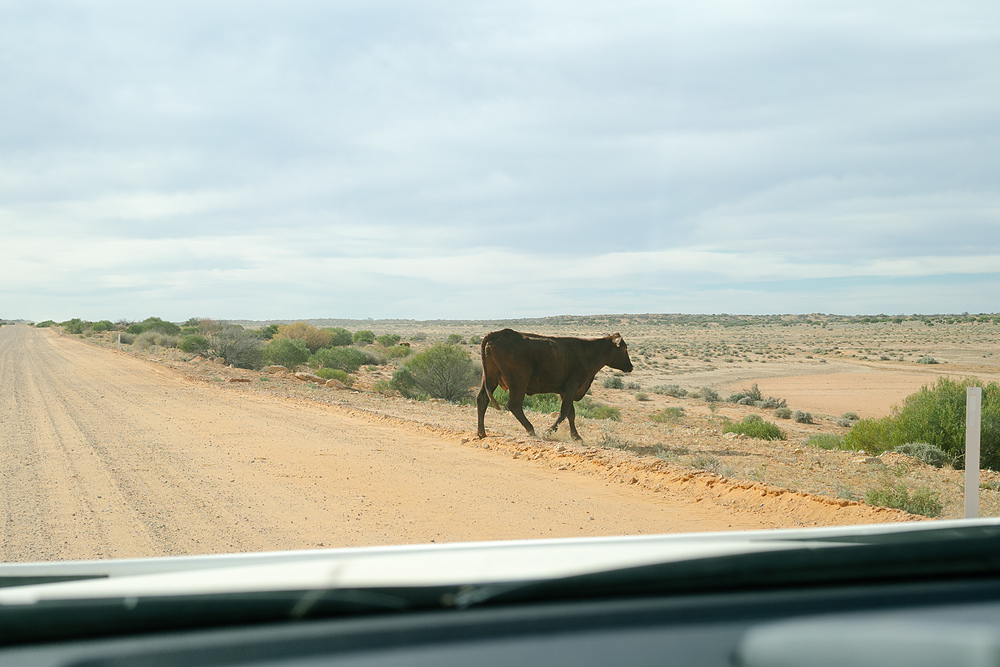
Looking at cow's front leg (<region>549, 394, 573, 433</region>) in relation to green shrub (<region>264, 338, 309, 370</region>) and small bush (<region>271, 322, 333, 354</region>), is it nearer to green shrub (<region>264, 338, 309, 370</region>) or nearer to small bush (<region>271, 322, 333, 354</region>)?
green shrub (<region>264, 338, 309, 370</region>)

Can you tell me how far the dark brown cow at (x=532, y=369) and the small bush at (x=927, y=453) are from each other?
6394 mm

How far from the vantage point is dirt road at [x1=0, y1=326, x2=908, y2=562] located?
7469 mm

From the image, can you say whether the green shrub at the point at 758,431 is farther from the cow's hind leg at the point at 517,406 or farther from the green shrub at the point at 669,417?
the cow's hind leg at the point at 517,406

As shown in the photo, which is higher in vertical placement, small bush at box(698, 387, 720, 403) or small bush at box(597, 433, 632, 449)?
small bush at box(597, 433, 632, 449)

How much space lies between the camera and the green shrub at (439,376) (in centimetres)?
2602

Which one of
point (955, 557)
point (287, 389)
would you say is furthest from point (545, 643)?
point (287, 389)

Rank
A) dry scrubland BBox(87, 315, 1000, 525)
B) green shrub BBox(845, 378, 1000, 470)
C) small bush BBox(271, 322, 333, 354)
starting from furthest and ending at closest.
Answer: small bush BBox(271, 322, 333, 354)
green shrub BBox(845, 378, 1000, 470)
dry scrubland BBox(87, 315, 1000, 525)

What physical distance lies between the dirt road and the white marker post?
116cm

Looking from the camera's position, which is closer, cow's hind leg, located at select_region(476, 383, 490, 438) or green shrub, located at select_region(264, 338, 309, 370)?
cow's hind leg, located at select_region(476, 383, 490, 438)

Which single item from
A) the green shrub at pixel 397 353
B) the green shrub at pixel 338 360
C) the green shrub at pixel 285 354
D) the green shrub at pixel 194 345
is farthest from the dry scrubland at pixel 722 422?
the green shrub at pixel 285 354

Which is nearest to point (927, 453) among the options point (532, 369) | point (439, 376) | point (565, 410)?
point (565, 410)

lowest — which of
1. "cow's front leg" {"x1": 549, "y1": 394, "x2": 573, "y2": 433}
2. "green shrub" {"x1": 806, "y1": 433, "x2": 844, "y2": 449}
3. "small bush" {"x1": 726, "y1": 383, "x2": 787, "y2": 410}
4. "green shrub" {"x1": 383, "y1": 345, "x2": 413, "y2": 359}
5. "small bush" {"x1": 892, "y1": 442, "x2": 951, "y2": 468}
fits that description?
"small bush" {"x1": 726, "y1": 383, "x2": 787, "y2": 410}

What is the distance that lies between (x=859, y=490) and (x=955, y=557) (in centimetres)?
1056

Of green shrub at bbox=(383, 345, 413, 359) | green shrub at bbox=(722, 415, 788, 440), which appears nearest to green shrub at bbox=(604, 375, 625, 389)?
green shrub at bbox=(383, 345, 413, 359)
